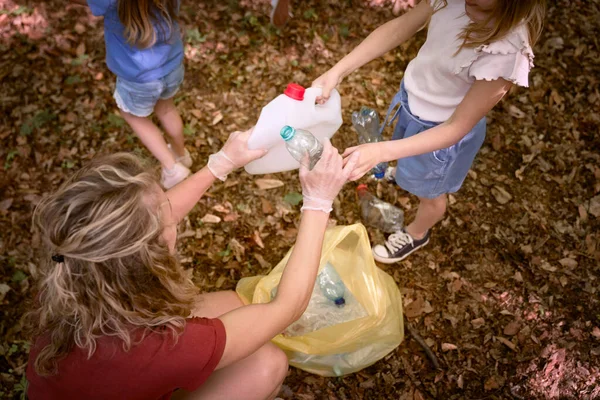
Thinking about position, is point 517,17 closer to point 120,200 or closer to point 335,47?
point 120,200

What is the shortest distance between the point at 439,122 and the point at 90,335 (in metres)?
1.71

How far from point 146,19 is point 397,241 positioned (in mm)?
1992

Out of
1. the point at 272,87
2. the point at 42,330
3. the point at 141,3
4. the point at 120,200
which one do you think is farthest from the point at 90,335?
the point at 272,87

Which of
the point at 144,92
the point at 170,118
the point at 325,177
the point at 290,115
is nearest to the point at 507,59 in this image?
the point at 325,177

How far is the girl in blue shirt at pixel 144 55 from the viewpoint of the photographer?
228 centimetres

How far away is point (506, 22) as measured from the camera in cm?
164

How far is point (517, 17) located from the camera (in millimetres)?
1617

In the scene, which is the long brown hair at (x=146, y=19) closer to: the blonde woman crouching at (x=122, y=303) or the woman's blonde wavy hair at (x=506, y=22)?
the blonde woman crouching at (x=122, y=303)

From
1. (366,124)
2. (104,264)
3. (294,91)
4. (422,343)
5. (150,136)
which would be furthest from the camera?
(366,124)

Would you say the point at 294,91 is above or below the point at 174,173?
above

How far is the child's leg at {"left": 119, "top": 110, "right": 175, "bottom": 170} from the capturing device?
2.89 meters

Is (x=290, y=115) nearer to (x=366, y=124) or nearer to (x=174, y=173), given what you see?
(x=174, y=173)

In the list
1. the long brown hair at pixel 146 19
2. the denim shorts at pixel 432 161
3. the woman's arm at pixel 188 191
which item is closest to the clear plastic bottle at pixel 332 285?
the denim shorts at pixel 432 161

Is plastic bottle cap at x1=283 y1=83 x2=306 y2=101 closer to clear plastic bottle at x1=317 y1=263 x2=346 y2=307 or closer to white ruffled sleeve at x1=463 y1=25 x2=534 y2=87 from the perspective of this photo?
white ruffled sleeve at x1=463 y1=25 x2=534 y2=87
